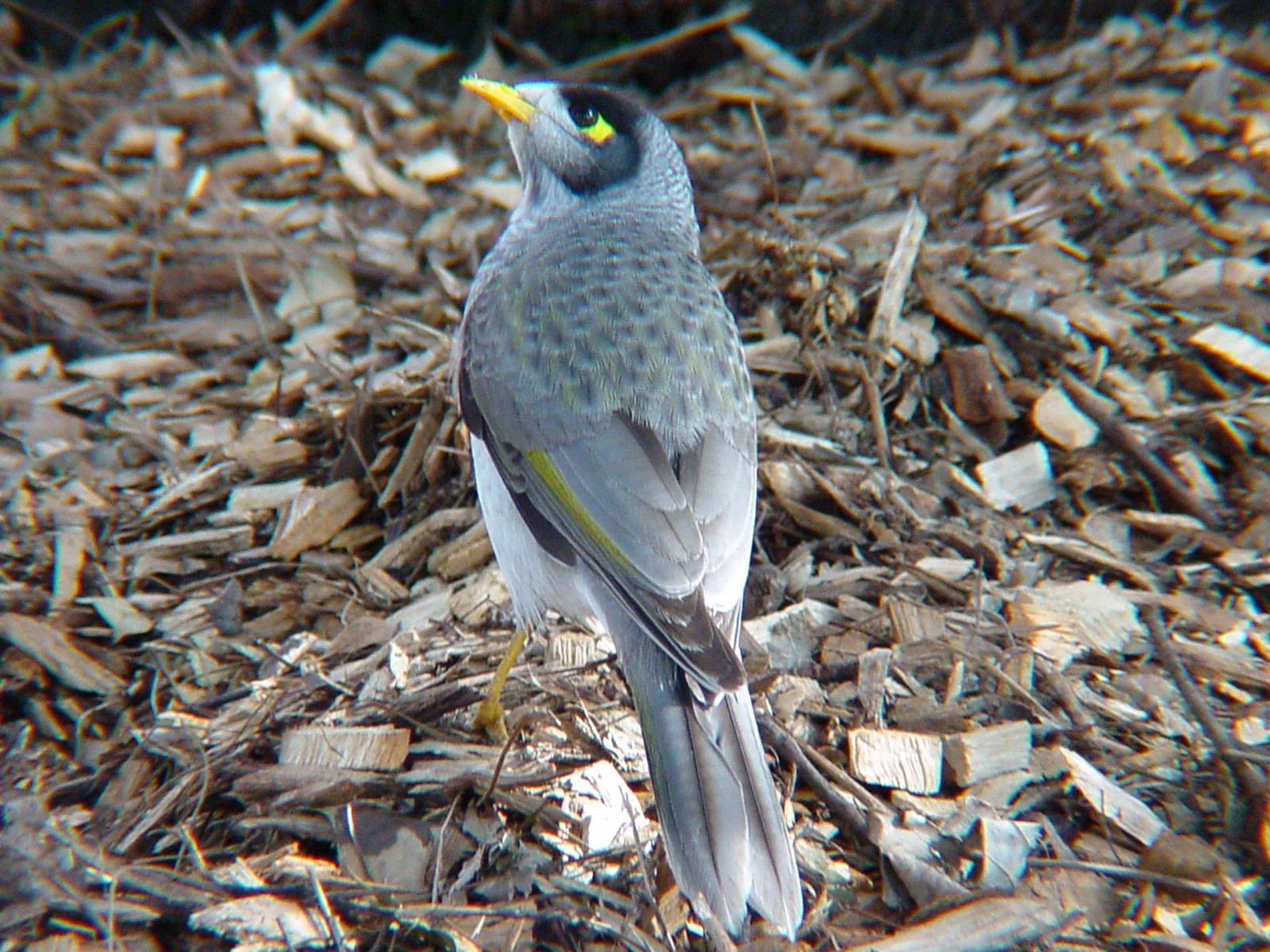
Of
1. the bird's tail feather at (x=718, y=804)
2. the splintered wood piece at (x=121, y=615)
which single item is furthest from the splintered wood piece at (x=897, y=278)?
the splintered wood piece at (x=121, y=615)

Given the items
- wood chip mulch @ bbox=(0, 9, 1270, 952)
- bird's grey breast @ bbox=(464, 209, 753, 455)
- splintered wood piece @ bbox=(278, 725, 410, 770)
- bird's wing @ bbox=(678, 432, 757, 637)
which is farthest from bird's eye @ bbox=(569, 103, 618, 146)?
splintered wood piece @ bbox=(278, 725, 410, 770)

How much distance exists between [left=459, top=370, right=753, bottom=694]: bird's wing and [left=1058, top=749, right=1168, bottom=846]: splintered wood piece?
1.00m

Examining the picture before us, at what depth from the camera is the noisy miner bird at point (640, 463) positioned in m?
2.46

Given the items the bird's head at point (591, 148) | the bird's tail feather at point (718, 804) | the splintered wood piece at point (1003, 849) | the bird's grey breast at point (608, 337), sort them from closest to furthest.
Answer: the bird's tail feather at point (718, 804), the splintered wood piece at point (1003, 849), the bird's grey breast at point (608, 337), the bird's head at point (591, 148)

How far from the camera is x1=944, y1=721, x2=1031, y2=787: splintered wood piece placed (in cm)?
281

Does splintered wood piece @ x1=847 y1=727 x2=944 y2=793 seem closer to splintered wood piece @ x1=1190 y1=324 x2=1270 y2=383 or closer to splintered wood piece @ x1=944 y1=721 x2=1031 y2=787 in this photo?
splintered wood piece @ x1=944 y1=721 x2=1031 y2=787

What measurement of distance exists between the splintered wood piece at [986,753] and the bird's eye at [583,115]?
2.63m

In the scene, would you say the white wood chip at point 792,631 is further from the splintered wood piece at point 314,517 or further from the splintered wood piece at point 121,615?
the splintered wood piece at point 121,615

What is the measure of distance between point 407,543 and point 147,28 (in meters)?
4.47

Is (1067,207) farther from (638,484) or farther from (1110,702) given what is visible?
(638,484)

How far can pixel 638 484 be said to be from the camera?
2.92 meters

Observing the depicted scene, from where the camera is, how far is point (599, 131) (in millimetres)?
4051

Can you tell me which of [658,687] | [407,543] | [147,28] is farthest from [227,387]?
[147,28]

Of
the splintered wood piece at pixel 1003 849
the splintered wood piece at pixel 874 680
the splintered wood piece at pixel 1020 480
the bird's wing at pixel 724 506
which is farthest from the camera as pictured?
the splintered wood piece at pixel 1020 480
